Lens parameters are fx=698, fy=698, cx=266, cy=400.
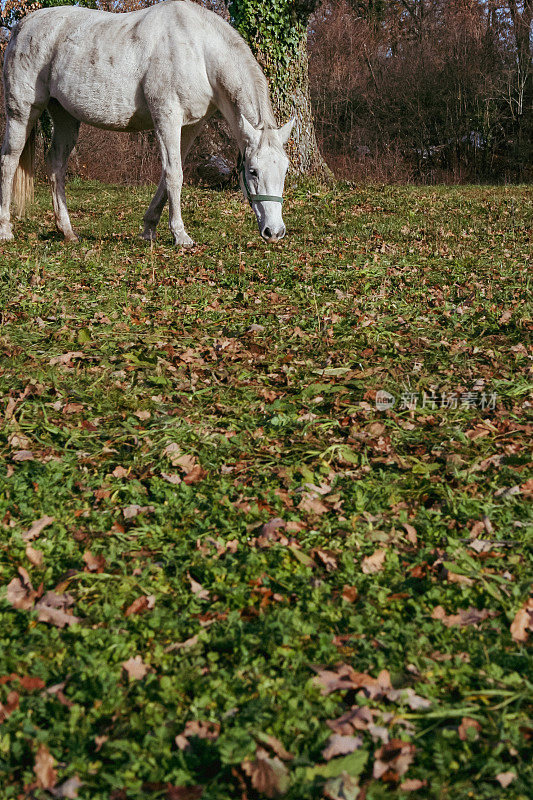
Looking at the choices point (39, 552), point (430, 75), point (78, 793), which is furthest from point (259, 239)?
point (430, 75)

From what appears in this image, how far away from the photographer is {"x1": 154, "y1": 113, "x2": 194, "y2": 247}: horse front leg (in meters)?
8.72

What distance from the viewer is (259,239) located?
33.1ft

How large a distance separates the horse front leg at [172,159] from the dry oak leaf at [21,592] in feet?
22.0

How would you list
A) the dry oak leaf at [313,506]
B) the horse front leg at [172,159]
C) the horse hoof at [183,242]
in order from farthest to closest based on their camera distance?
the horse hoof at [183,242]
the horse front leg at [172,159]
the dry oak leaf at [313,506]

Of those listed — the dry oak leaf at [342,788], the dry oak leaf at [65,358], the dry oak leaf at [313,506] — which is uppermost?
the dry oak leaf at [65,358]

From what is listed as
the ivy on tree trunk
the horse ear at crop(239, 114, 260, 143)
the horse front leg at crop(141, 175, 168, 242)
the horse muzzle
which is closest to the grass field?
the horse muzzle

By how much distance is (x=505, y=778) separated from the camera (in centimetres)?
206

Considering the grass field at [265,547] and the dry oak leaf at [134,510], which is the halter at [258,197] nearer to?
the grass field at [265,547]

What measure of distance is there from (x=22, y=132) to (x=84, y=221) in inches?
107

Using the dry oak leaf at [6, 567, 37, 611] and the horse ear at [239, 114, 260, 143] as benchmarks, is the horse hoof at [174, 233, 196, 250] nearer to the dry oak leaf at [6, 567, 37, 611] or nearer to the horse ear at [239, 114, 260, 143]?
the horse ear at [239, 114, 260, 143]

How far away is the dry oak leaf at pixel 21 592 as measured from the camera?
287 cm

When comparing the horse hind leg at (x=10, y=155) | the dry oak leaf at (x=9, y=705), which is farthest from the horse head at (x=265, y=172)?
the dry oak leaf at (x=9, y=705)

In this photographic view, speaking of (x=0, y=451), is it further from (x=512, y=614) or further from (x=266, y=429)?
(x=512, y=614)

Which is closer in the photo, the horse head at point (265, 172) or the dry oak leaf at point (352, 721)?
the dry oak leaf at point (352, 721)
